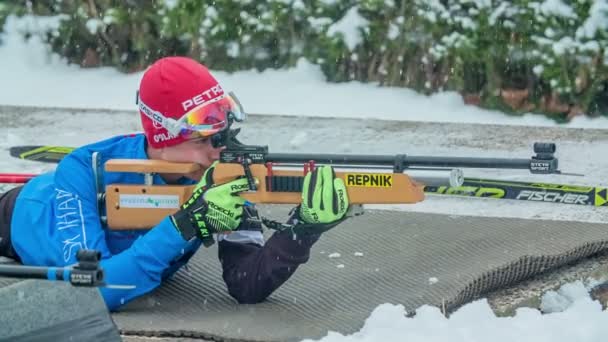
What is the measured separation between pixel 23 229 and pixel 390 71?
531 centimetres

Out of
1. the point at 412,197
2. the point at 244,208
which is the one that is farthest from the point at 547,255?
the point at 244,208

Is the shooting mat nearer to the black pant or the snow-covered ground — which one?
the snow-covered ground

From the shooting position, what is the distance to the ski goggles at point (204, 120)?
4.70 meters

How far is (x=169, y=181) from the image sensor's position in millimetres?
4738

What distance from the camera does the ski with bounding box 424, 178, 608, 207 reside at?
17.5 feet

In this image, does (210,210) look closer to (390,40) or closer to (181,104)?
(181,104)

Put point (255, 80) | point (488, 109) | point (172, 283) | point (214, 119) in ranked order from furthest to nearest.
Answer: point (255, 80)
point (488, 109)
point (172, 283)
point (214, 119)

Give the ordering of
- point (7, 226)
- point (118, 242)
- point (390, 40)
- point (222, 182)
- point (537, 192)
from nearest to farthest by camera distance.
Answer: point (222, 182)
point (118, 242)
point (7, 226)
point (537, 192)
point (390, 40)

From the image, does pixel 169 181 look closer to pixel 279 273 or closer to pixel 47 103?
pixel 279 273

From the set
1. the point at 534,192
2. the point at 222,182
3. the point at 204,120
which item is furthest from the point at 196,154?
the point at 534,192

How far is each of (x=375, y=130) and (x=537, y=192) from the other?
3090mm

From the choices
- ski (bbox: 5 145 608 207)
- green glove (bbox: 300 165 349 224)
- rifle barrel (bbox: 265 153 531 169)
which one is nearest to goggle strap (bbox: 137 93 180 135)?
rifle barrel (bbox: 265 153 531 169)

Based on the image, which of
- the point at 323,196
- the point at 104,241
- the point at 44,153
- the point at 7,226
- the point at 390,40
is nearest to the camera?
the point at 323,196

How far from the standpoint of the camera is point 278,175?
14.7 feet
